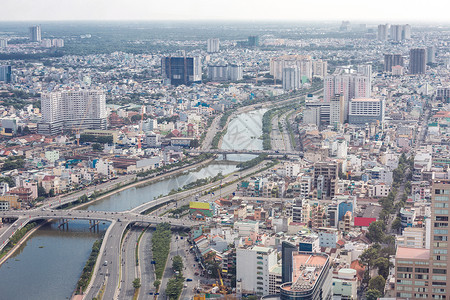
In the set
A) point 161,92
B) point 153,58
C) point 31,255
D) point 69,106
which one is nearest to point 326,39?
point 153,58

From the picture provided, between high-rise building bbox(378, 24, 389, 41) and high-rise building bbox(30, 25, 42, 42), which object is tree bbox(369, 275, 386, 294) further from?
high-rise building bbox(30, 25, 42, 42)

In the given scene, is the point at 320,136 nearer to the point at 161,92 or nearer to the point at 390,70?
the point at 161,92

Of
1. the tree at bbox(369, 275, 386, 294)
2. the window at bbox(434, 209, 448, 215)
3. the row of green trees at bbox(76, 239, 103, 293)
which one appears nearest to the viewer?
the window at bbox(434, 209, 448, 215)

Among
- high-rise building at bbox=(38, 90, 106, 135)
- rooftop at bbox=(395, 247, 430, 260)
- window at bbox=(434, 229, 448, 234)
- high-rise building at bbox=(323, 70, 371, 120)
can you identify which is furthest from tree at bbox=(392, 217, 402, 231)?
high-rise building at bbox=(38, 90, 106, 135)

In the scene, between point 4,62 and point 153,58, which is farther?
point 153,58

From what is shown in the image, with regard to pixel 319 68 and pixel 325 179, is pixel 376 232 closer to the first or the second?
pixel 325 179

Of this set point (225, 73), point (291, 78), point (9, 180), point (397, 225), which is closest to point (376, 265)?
point (397, 225)
